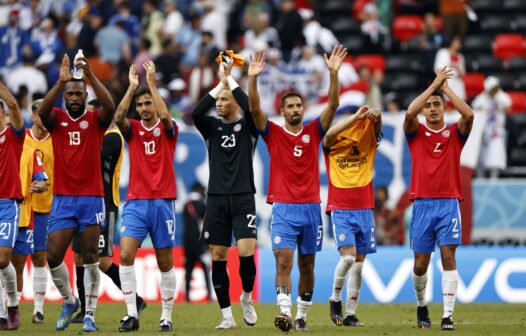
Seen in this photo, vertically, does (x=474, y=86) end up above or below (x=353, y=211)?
above

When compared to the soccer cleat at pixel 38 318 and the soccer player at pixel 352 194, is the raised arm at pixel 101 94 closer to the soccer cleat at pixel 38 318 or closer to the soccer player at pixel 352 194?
the soccer player at pixel 352 194

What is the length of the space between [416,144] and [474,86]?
14.3 metres

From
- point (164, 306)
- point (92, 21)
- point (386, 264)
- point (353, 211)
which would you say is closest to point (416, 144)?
point (353, 211)

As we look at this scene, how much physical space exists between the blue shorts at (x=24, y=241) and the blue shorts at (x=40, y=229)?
1.29ft

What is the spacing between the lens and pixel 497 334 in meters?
15.7

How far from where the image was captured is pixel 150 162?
16500 millimetres

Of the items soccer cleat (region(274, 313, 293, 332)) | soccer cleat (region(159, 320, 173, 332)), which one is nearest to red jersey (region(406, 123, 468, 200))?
soccer cleat (region(274, 313, 293, 332))

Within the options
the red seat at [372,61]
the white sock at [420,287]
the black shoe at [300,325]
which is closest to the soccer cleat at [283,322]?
the black shoe at [300,325]

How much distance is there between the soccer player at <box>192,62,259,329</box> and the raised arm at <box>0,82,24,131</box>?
232 centimetres

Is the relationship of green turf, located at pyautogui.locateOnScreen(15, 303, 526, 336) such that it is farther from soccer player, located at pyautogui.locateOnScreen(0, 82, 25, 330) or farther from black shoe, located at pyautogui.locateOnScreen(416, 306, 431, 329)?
soccer player, located at pyautogui.locateOnScreen(0, 82, 25, 330)

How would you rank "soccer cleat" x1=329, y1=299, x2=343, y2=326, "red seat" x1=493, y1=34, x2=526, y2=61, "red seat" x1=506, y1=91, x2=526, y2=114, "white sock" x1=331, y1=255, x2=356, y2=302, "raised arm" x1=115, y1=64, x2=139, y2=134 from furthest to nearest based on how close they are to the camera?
"red seat" x1=493, y1=34, x2=526, y2=61, "red seat" x1=506, y1=91, x2=526, y2=114, "soccer cleat" x1=329, y1=299, x2=343, y2=326, "white sock" x1=331, y1=255, x2=356, y2=302, "raised arm" x1=115, y1=64, x2=139, y2=134

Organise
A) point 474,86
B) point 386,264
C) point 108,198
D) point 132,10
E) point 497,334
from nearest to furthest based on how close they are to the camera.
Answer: point 497,334 < point 108,198 < point 386,264 < point 474,86 < point 132,10

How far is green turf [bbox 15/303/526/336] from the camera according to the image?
16188 mm

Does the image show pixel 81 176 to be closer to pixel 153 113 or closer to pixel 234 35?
pixel 153 113
